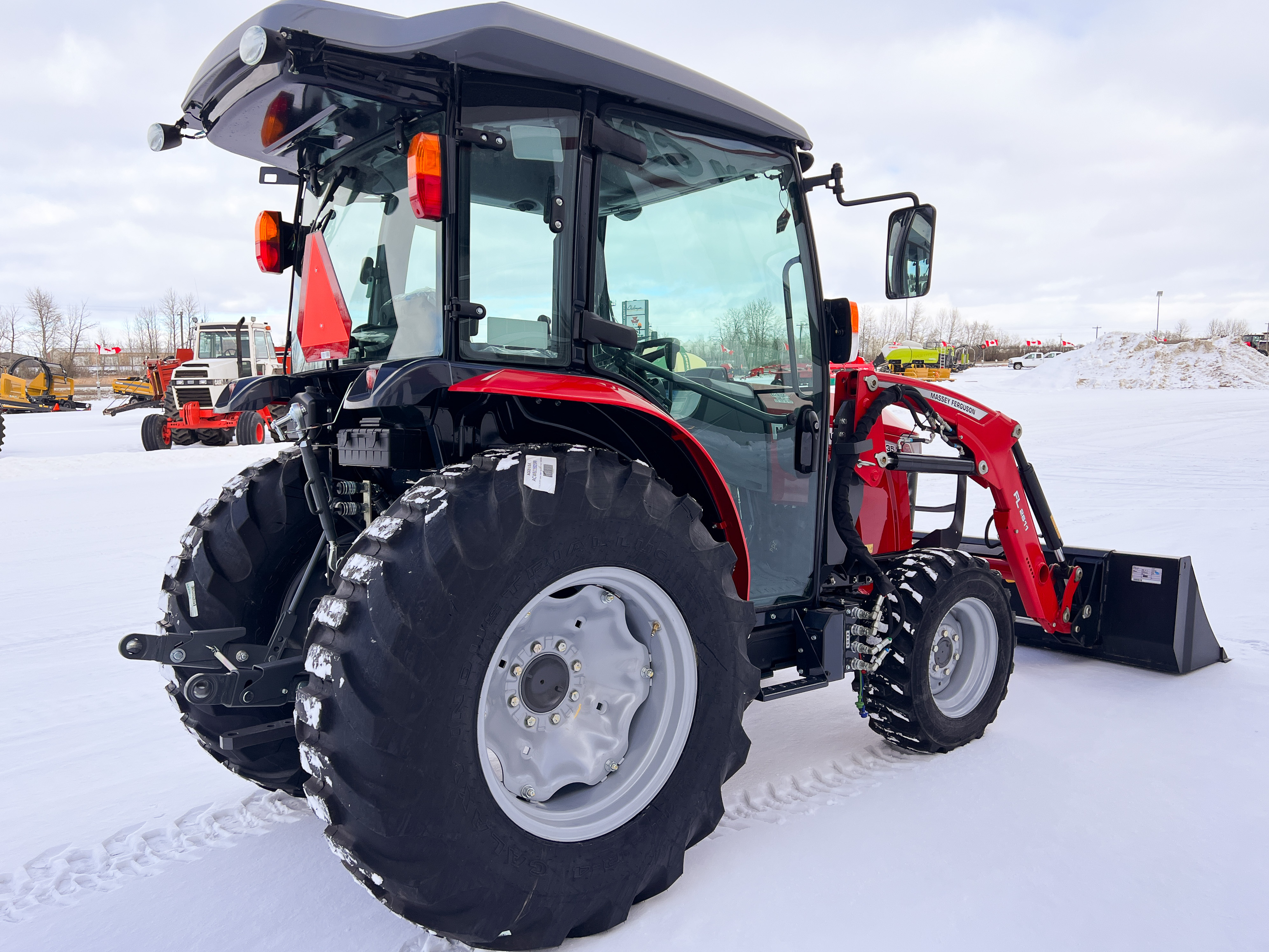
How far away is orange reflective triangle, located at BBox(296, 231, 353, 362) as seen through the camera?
2.45m

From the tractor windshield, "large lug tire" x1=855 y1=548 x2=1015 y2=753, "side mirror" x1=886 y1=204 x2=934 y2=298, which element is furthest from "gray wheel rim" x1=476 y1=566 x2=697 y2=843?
"side mirror" x1=886 y1=204 x2=934 y2=298

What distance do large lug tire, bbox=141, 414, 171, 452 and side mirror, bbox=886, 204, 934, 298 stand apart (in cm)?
1596

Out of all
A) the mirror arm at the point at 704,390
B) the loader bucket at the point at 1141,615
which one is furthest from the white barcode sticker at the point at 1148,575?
the mirror arm at the point at 704,390

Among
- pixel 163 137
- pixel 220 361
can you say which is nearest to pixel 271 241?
pixel 163 137

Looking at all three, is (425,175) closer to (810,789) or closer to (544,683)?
(544,683)

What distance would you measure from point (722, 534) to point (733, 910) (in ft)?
3.73

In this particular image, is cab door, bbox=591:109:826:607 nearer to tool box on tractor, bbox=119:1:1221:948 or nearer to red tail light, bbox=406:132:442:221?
tool box on tractor, bbox=119:1:1221:948

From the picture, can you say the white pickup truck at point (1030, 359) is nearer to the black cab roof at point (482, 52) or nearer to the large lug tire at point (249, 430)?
the large lug tire at point (249, 430)

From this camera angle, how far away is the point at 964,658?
3572 millimetres

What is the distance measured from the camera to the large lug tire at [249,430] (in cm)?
1627

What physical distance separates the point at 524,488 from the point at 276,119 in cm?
134

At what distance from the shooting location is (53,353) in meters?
53.4

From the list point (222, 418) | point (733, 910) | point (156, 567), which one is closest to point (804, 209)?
point (733, 910)

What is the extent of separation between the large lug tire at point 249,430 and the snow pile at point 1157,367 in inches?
1081
